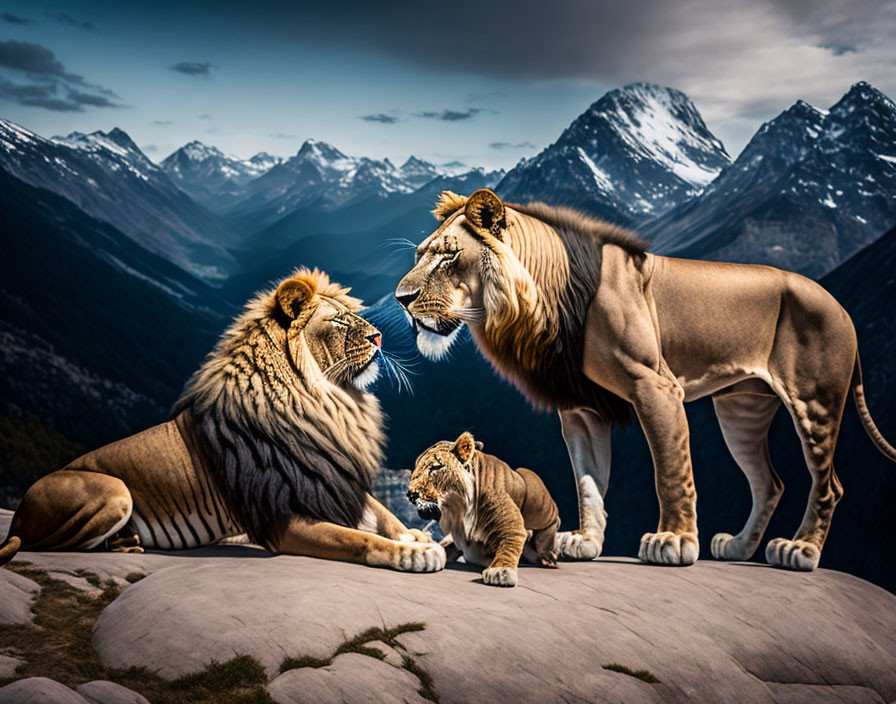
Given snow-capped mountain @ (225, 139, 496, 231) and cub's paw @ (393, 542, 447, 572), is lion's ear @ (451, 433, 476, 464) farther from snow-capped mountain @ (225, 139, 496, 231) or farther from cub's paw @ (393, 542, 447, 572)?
snow-capped mountain @ (225, 139, 496, 231)

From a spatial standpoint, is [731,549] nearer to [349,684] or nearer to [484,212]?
[484,212]

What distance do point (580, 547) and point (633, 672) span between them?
62.2 inches

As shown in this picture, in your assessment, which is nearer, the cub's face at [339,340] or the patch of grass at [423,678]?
the patch of grass at [423,678]

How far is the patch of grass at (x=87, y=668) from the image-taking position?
2.91m

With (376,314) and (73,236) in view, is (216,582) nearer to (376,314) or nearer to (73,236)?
(376,314)

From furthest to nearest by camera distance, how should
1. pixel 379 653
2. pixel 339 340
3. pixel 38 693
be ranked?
1. pixel 339 340
2. pixel 379 653
3. pixel 38 693

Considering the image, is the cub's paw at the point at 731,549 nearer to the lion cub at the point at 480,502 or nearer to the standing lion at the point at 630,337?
the standing lion at the point at 630,337

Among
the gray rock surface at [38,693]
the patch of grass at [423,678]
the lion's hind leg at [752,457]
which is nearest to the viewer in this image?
the gray rock surface at [38,693]

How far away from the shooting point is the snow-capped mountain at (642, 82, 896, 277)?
15.2 m

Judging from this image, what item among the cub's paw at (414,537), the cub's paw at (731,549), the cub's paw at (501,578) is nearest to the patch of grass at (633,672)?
the cub's paw at (501,578)

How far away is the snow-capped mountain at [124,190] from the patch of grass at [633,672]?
1321cm

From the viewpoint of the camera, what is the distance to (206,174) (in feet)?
81.3

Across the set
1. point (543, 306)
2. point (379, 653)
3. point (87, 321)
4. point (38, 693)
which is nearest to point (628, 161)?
point (87, 321)

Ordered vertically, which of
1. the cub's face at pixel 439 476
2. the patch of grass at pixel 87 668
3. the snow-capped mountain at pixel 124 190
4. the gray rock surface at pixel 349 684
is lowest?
the patch of grass at pixel 87 668
